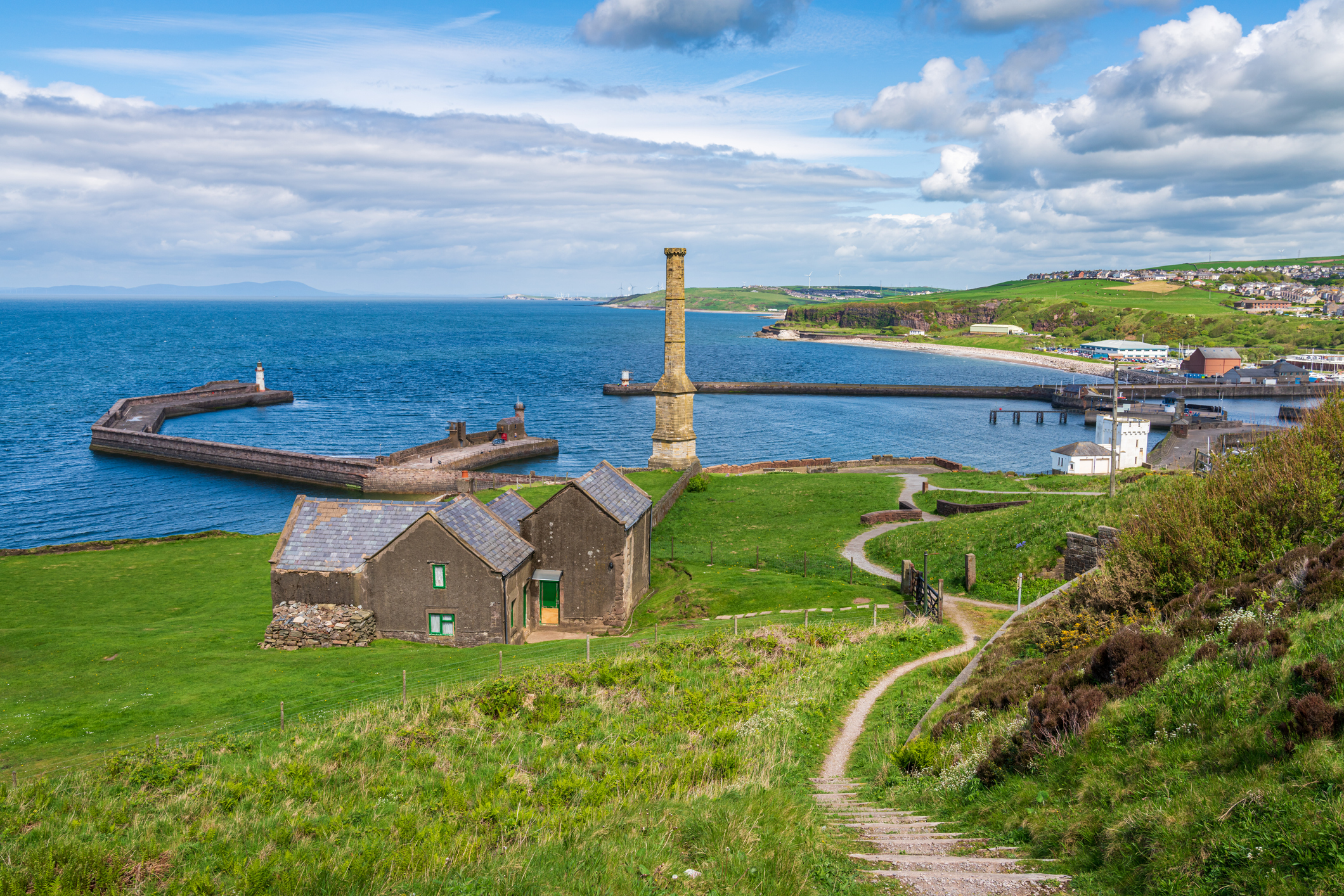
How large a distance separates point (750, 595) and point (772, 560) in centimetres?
630

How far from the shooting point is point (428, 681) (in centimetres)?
2083

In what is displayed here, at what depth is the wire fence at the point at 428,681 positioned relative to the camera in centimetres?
1595

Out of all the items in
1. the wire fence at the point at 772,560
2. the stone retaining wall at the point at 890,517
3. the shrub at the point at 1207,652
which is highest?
the shrub at the point at 1207,652

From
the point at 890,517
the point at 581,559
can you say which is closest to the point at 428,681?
the point at 581,559

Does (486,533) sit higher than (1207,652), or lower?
lower

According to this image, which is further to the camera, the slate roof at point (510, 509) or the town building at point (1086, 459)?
the town building at point (1086, 459)

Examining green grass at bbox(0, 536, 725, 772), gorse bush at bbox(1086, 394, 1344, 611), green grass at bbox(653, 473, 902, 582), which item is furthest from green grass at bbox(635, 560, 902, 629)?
→ gorse bush at bbox(1086, 394, 1344, 611)

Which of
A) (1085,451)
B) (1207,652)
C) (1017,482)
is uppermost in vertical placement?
(1207,652)

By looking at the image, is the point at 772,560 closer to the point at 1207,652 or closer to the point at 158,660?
the point at 158,660

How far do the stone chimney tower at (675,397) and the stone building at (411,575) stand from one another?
33544 millimetres

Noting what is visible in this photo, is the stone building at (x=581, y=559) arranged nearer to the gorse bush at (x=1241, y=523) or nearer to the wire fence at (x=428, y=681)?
the wire fence at (x=428, y=681)

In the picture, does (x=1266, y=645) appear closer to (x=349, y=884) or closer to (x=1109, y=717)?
(x=1109, y=717)

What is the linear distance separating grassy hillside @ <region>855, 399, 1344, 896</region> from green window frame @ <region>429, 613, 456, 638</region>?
1392 cm

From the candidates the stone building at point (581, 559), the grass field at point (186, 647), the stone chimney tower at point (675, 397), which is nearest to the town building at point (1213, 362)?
the stone chimney tower at point (675, 397)
